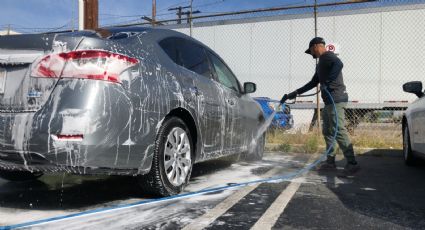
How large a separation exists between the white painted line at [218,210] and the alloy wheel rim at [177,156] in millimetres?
470

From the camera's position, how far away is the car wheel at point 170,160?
3.64 metres

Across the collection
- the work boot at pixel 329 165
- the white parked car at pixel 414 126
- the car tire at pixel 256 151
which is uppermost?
the white parked car at pixel 414 126

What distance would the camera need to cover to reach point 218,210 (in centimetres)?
345

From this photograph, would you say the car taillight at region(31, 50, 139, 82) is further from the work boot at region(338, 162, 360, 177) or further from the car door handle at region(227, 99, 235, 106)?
the work boot at region(338, 162, 360, 177)

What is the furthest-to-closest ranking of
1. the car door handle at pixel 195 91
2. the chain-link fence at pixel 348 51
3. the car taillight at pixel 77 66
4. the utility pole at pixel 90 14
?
1. the chain-link fence at pixel 348 51
2. the utility pole at pixel 90 14
3. the car door handle at pixel 195 91
4. the car taillight at pixel 77 66

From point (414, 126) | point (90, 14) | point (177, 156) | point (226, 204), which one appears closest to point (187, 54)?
point (177, 156)

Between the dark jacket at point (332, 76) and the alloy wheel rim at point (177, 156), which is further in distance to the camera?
the dark jacket at point (332, 76)

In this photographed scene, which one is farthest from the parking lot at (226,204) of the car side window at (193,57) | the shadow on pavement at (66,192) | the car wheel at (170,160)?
the car side window at (193,57)

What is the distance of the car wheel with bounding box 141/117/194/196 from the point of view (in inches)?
143

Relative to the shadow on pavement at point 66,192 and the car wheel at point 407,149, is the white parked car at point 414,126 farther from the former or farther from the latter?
the shadow on pavement at point 66,192

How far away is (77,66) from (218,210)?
4.94ft

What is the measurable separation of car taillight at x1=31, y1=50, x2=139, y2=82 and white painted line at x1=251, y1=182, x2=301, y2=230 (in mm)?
1463

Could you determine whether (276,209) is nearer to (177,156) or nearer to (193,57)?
(177,156)

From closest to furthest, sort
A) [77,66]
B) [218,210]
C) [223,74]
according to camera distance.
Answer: [77,66], [218,210], [223,74]
